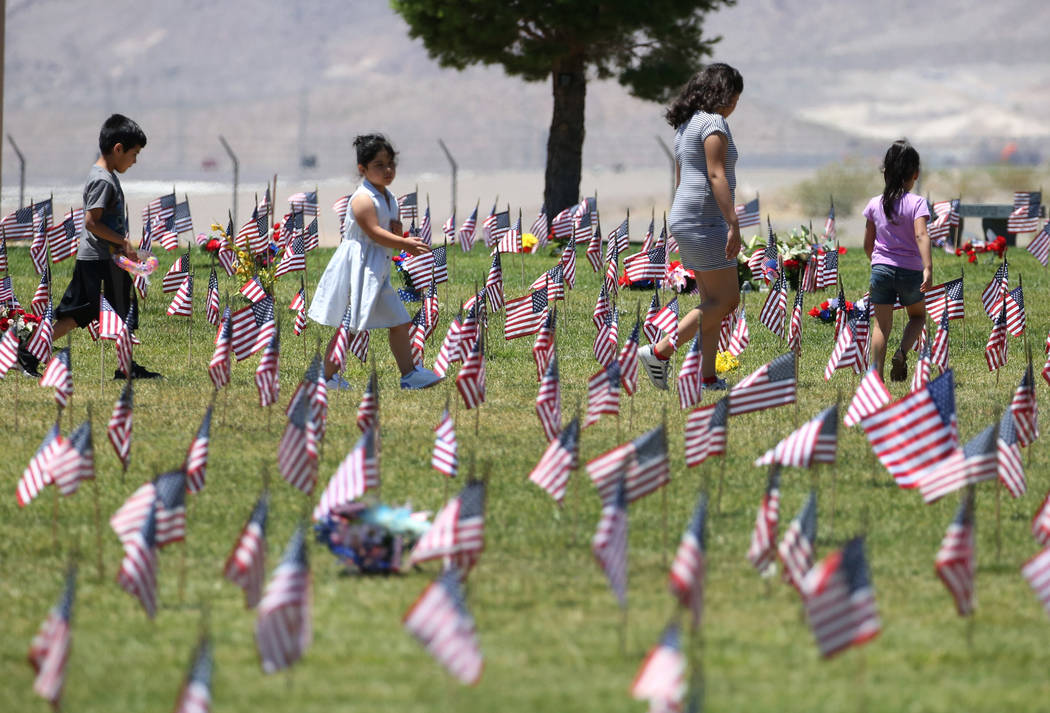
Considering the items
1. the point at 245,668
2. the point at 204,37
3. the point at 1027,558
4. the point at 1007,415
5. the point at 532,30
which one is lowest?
the point at 245,668

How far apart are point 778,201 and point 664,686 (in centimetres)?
4971

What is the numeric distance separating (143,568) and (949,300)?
724cm

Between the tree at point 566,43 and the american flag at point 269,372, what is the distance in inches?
606

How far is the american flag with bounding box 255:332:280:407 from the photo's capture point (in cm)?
850

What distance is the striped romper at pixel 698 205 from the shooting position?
30.3 ft

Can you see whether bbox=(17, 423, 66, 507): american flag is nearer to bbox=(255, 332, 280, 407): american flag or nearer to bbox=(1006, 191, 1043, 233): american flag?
bbox=(255, 332, 280, 407): american flag

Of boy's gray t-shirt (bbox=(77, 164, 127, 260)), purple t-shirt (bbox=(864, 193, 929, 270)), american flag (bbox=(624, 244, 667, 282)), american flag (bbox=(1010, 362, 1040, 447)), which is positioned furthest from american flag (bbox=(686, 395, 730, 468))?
american flag (bbox=(624, 244, 667, 282))

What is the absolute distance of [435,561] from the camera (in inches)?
253

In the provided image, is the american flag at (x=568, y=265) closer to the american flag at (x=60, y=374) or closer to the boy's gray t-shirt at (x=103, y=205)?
the boy's gray t-shirt at (x=103, y=205)

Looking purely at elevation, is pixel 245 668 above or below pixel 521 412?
below

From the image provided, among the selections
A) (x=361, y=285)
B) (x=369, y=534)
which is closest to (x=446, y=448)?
(x=369, y=534)

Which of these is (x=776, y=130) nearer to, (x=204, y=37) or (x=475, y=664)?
(x=204, y=37)

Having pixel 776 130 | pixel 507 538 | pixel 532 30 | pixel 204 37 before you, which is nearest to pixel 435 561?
pixel 507 538

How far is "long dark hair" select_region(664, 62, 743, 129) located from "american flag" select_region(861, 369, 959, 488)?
317 cm
